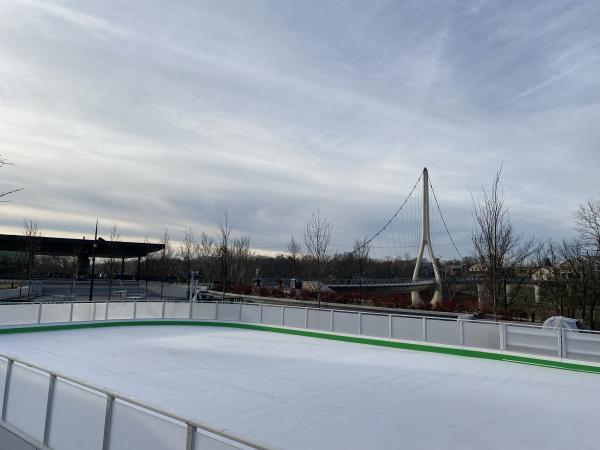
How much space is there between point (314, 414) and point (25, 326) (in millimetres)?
15356

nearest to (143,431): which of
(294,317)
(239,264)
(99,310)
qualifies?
(294,317)

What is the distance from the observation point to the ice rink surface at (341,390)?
25.4 ft

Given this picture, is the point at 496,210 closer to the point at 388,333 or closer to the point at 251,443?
the point at 388,333

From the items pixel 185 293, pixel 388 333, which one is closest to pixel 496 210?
pixel 388 333

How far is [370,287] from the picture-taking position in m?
59.2

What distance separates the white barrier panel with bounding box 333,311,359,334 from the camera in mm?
19109

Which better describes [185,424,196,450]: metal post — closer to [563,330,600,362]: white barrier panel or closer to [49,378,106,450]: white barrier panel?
[49,378,106,450]: white barrier panel

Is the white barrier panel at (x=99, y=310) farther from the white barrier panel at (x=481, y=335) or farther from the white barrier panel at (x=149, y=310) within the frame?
the white barrier panel at (x=481, y=335)

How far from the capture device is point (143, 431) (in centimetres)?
471

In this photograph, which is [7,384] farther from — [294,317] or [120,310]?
[120,310]

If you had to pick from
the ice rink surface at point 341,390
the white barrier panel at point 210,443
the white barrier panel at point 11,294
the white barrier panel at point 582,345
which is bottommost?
the ice rink surface at point 341,390

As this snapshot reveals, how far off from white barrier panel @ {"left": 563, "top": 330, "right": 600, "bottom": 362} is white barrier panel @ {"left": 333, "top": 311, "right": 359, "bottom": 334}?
773cm

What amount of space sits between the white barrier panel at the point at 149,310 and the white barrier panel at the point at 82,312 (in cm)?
228

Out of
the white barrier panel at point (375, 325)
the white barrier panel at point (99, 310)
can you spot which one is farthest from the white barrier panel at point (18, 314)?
the white barrier panel at point (375, 325)
